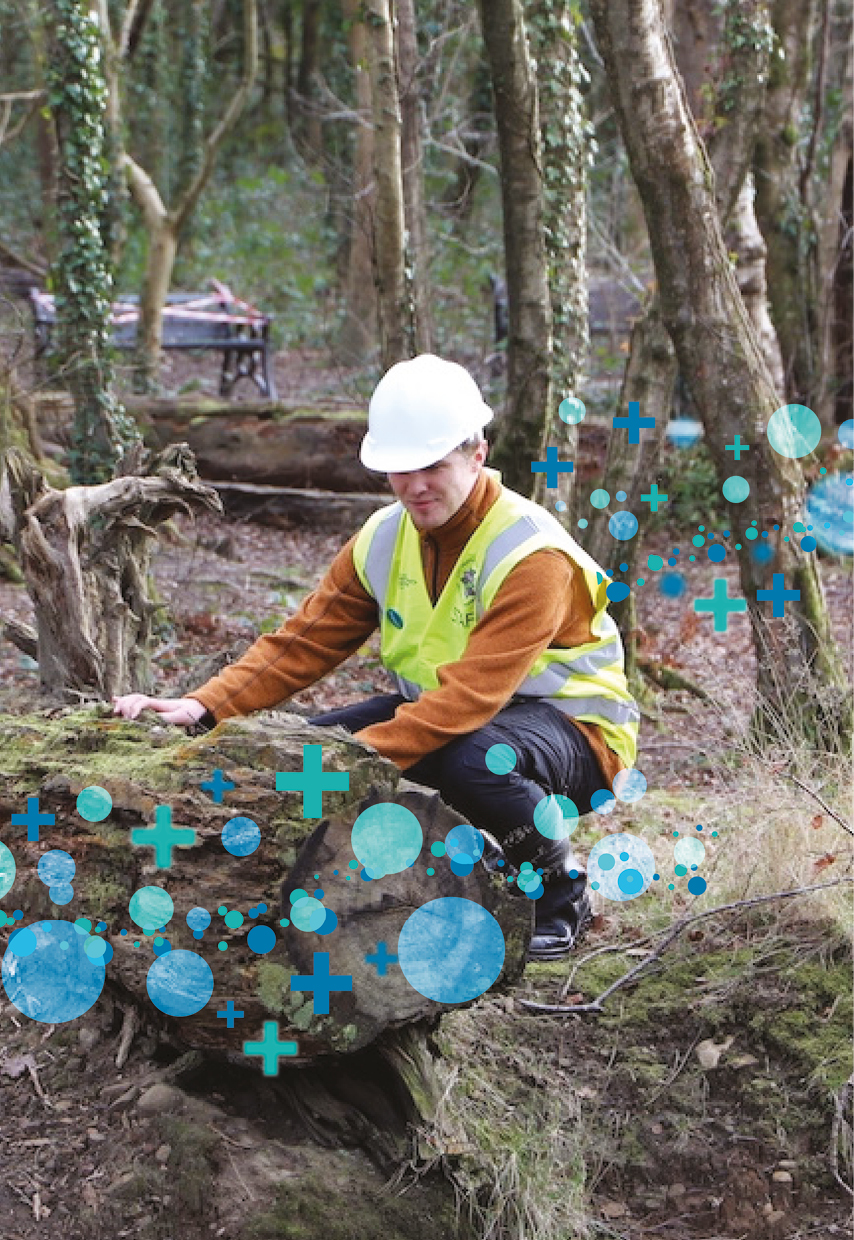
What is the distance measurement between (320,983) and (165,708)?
0.91 metres

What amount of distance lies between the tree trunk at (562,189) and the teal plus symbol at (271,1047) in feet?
16.7

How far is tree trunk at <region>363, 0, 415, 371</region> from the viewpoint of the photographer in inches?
309

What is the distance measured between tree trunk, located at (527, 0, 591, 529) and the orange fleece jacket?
154 inches

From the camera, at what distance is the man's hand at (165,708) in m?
3.41

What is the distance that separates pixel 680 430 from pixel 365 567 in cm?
831

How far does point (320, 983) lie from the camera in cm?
291

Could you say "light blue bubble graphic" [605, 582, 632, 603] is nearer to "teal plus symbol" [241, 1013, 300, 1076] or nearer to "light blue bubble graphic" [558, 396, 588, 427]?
"light blue bubble graphic" [558, 396, 588, 427]

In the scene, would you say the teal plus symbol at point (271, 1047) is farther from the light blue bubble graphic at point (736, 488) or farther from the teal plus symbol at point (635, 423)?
the teal plus symbol at point (635, 423)

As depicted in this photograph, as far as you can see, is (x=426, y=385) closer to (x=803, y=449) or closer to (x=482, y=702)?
(x=482, y=702)

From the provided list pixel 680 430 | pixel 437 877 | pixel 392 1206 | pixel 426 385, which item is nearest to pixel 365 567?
pixel 426 385

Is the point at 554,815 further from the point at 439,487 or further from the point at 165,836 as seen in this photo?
the point at 165,836

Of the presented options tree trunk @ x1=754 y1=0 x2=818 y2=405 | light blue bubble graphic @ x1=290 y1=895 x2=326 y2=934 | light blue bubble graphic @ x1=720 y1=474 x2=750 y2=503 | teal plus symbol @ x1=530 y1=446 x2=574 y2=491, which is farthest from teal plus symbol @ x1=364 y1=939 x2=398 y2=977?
tree trunk @ x1=754 y1=0 x2=818 y2=405

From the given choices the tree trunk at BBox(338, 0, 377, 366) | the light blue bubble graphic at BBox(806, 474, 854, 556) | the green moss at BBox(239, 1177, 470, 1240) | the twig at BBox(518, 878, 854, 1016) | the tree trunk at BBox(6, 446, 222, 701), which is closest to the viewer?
the green moss at BBox(239, 1177, 470, 1240)

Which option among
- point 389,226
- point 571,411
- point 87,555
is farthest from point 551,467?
point 87,555
